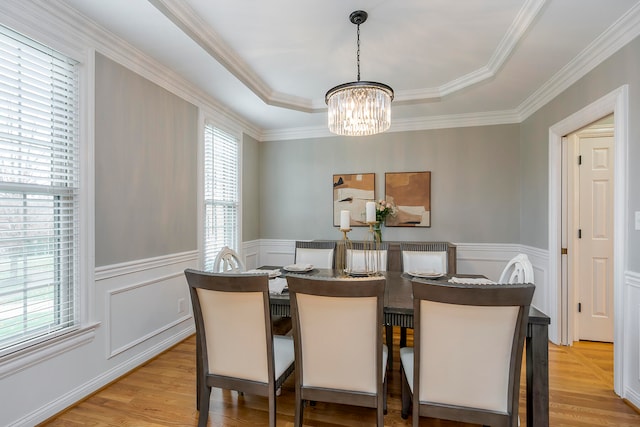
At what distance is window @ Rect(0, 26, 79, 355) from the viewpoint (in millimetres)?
1714

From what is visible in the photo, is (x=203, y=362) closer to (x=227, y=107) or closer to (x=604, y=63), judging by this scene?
(x=227, y=107)

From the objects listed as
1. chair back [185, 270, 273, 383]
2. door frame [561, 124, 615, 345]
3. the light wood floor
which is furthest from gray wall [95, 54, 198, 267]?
door frame [561, 124, 615, 345]

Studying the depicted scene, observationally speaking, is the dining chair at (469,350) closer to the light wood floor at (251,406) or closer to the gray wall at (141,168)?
the light wood floor at (251,406)

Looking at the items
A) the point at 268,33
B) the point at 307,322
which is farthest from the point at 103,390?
the point at 268,33

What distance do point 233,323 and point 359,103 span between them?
1.62 metres

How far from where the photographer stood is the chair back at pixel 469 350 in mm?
1301

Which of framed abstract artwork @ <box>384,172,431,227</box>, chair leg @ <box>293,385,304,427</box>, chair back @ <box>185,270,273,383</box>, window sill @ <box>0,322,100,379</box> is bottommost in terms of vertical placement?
chair leg @ <box>293,385,304,427</box>

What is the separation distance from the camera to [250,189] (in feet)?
14.5

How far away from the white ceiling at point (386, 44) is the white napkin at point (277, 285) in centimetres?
183

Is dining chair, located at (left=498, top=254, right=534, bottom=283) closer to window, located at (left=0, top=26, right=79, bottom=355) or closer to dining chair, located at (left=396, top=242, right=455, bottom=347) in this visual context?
dining chair, located at (left=396, top=242, right=455, bottom=347)

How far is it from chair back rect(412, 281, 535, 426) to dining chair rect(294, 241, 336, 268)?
69.8 inches

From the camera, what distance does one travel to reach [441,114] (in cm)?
389

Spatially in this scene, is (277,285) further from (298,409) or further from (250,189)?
(250,189)

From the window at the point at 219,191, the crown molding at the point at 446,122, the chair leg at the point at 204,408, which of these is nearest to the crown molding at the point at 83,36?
the window at the point at 219,191
